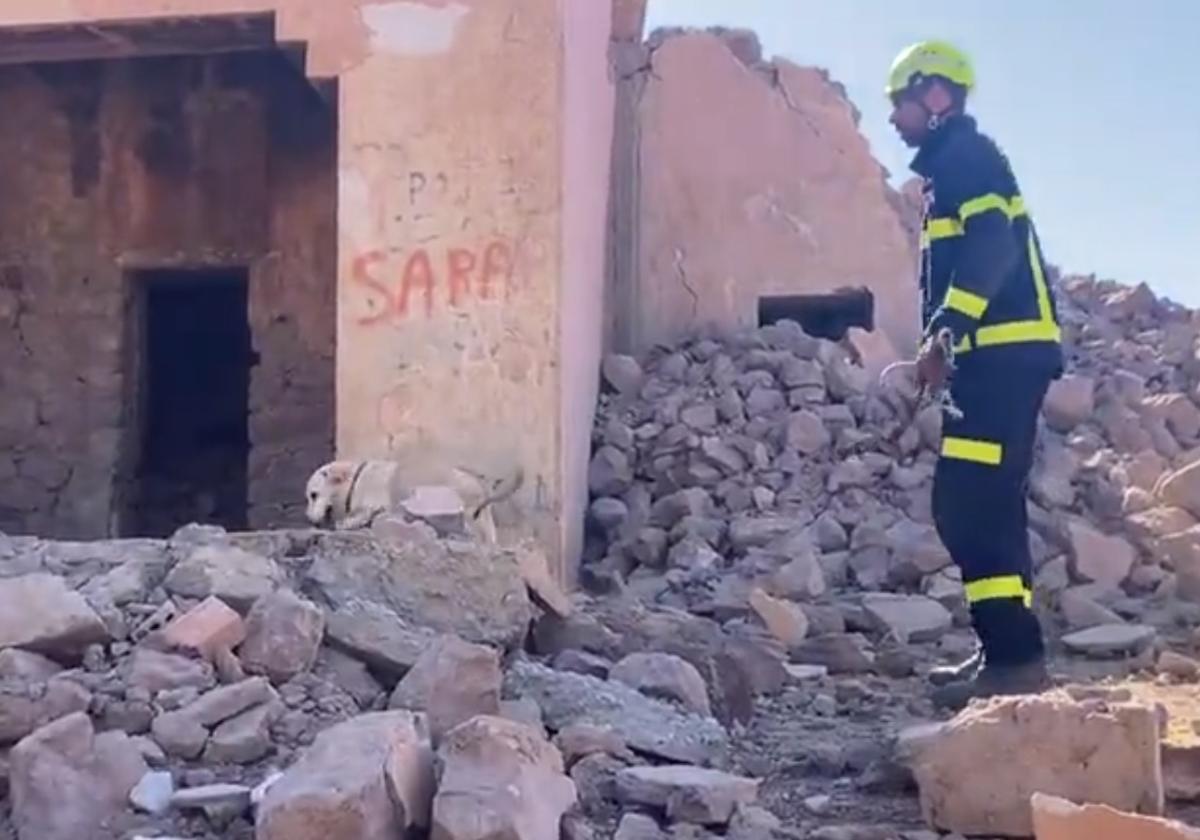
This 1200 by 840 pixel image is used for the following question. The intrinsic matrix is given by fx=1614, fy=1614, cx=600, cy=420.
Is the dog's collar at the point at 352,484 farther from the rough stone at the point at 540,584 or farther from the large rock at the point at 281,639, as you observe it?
the large rock at the point at 281,639

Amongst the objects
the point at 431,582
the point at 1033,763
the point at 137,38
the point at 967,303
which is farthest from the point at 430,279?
the point at 1033,763

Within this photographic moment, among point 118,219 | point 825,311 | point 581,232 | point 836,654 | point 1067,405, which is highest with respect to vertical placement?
point 118,219

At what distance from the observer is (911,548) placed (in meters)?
6.77

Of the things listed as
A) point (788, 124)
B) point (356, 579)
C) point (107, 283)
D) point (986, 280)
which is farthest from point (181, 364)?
point (986, 280)

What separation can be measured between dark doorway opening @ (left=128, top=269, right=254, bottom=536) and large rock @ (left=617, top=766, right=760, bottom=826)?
6162 mm

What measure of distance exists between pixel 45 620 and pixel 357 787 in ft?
4.45

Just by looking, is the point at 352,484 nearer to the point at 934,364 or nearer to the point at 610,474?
the point at 610,474

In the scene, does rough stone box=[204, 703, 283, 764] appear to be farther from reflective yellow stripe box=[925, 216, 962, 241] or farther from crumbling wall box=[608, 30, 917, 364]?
crumbling wall box=[608, 30, 917, 364]

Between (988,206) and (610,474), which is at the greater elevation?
(988,206)

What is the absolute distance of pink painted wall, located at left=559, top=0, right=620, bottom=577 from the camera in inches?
270

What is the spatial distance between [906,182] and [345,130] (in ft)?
13.1

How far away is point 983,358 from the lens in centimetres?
466

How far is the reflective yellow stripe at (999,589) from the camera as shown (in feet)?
14.8

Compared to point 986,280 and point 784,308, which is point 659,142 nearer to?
point 784,308
